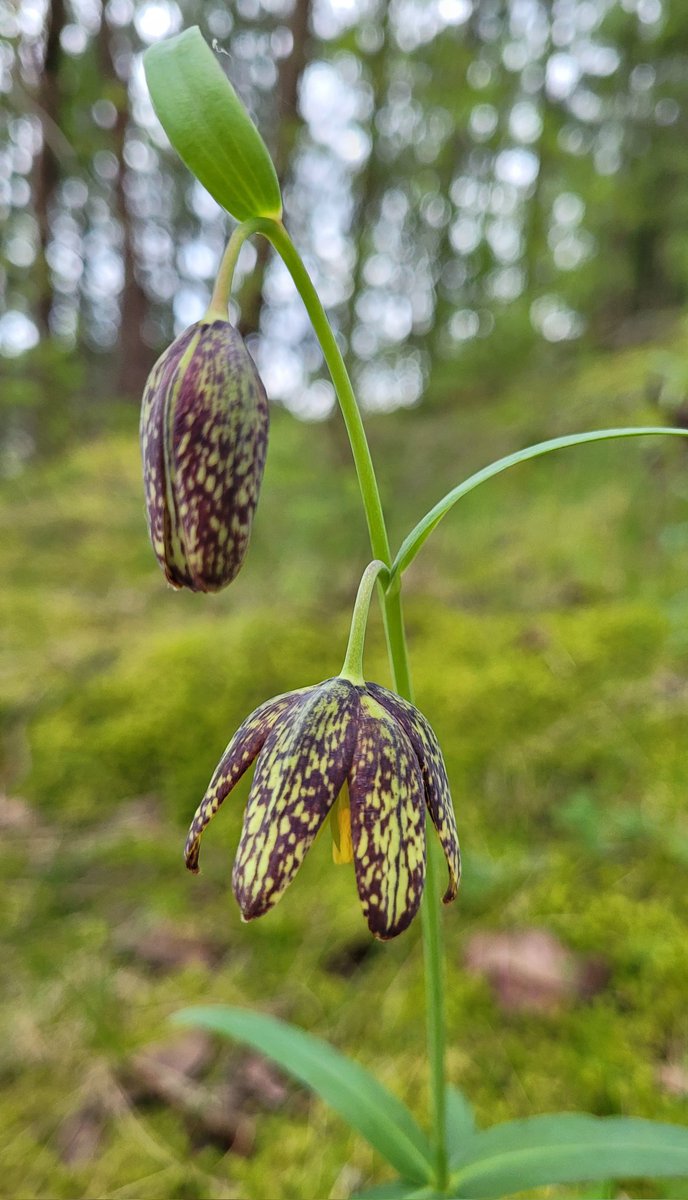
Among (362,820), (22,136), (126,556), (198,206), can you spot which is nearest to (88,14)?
(22,136)

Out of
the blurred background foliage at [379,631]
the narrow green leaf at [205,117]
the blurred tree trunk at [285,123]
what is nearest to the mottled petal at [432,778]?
the narrow green leaf at [205,117]

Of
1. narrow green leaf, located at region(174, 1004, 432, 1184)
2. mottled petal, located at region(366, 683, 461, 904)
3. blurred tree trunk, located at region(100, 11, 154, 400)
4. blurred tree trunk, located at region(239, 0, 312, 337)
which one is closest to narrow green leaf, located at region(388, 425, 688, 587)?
mottled petal, located at region(366, 683, 461, 904)

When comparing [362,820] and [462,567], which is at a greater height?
[462,567]

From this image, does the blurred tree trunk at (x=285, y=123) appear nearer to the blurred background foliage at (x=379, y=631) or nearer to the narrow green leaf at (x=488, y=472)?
the blurred background foliage at (x=379, y=631)

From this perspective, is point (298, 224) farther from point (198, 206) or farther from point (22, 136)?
point (198, 206)

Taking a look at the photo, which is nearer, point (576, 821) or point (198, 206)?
point (576, 821)

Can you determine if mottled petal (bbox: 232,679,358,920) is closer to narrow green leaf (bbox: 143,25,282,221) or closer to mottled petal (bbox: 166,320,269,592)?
mottled petal (bbox: 166,320,269,592)
